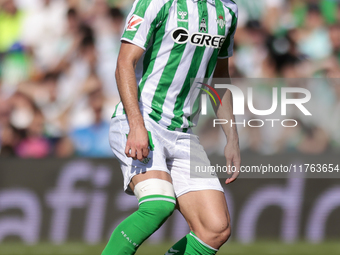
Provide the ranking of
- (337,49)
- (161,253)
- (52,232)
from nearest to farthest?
1. (161,253)
2. (52,232)
3. (337,49)

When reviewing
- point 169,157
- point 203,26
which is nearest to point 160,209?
point 169,157

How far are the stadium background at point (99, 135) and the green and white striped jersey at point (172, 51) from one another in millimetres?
2541

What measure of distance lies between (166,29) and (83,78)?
346cm

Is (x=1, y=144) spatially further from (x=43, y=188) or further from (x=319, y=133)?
(x=319, y=133)

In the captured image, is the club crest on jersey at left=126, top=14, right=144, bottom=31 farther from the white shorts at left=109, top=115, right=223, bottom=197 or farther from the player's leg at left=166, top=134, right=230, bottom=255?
the player's leg at left=166, top=134, right=230, bottom=255

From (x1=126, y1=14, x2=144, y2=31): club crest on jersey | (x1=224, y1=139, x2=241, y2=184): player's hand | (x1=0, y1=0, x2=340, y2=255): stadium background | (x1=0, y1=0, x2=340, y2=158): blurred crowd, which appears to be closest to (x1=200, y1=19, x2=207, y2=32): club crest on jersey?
(x1=126, y1=14, x2=144, y2=31): club crest on jersey

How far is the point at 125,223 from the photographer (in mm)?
2719

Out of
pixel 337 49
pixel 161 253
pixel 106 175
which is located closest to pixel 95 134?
pixel 106 175

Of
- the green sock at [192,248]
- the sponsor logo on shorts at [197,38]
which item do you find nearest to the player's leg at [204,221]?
the green sock at [192,248]

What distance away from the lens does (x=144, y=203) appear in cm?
271

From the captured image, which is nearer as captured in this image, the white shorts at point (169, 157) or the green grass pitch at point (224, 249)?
the white shorts at point (169, 157)

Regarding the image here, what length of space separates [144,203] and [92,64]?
154 inches

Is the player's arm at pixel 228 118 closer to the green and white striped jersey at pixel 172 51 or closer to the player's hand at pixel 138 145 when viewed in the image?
the green and white striped jersey at pixel 172 51

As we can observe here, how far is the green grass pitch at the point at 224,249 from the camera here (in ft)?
17.0
